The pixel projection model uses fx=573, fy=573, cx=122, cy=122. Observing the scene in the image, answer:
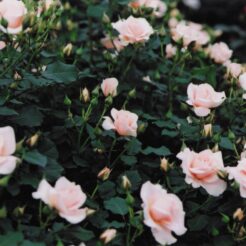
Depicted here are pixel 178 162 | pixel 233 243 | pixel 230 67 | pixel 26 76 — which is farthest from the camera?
pixel 230 67

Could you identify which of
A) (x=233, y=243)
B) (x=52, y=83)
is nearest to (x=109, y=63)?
(x=52, y=83)

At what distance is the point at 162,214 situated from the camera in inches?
59.0

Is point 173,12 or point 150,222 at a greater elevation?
point 150,222

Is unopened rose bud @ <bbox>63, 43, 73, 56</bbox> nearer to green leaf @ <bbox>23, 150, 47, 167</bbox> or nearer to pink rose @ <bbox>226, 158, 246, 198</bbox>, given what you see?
green leaf @ <bbox>23, 150, 47, 167</bbox>

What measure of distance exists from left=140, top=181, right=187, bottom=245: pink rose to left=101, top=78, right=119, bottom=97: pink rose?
1.53 ft

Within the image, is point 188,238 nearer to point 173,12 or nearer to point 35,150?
point 35,150

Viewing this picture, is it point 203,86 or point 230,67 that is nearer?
point 203,86

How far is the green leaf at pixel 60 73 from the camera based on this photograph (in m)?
1.86

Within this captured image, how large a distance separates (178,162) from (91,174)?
1.12ft

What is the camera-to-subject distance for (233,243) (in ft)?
5.58

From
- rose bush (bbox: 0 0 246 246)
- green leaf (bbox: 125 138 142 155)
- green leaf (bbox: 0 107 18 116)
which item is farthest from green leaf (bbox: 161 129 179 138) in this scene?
green leaf (bbox: 0 107 18 116)

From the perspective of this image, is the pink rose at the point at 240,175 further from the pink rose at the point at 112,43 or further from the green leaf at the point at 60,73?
the pink rose at the point at 112,43

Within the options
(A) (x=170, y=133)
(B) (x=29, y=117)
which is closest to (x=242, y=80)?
(A) (x=170, y=133)

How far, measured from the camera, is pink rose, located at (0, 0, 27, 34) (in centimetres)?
168
